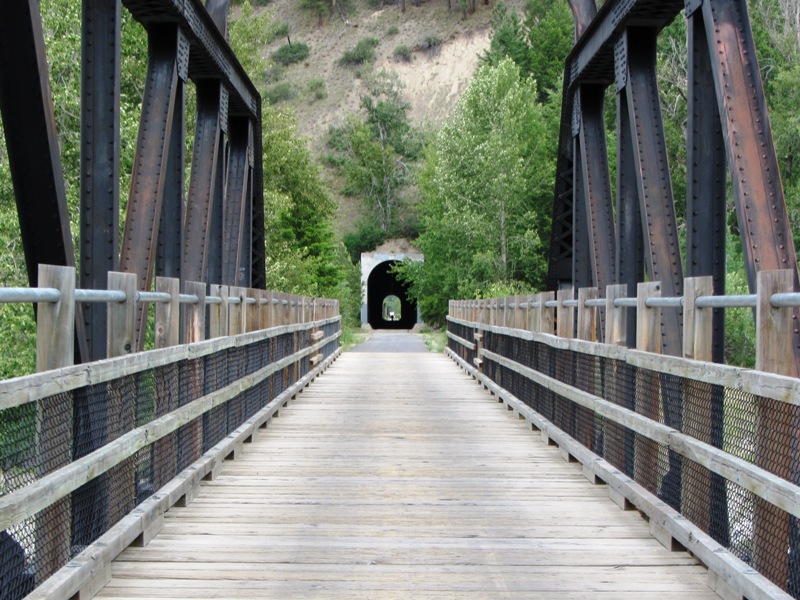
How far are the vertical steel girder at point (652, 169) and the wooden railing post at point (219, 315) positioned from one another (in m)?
3.37

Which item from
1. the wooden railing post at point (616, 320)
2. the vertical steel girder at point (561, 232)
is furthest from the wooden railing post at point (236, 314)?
the vertical steel girder at point (561, 232)

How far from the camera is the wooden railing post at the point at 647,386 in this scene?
5.90 meters

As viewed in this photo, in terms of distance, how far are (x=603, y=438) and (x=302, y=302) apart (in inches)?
320

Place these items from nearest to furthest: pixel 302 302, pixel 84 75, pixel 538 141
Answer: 1. pixel 84 75
2. pixel 302 302
3. pixel 538 141

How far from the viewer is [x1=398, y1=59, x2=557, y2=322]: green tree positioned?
1503 inches

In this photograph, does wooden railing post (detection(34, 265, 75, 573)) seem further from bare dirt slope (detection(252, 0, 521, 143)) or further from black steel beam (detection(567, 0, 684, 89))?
bare dirt slope (detection(252, 0, 521, 143))

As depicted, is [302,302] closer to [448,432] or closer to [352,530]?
[448,432]

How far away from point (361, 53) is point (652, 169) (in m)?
94.8

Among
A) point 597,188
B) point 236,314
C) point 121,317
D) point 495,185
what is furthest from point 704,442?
point 495,185

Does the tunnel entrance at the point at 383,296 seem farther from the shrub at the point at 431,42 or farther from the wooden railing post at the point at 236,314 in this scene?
the wooden railing post at the point at 236,314

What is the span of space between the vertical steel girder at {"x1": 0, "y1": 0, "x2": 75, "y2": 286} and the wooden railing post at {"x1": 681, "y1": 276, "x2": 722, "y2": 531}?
3252mm

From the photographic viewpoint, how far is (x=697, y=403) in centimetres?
505

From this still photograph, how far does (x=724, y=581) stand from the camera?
14.2ft

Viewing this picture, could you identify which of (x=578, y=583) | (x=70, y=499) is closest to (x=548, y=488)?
(x=578, y=583)
